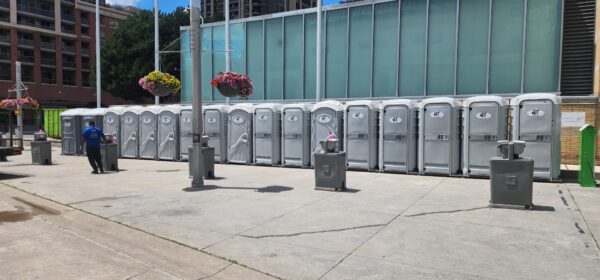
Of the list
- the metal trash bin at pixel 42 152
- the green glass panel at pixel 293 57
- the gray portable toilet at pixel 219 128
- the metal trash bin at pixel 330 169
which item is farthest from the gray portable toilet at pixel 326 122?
the metal trash bin at pixel 42 152

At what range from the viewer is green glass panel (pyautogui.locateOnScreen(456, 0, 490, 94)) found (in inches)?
672

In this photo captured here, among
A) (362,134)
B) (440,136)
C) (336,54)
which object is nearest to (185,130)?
(362,134)

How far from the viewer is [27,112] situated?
6072 cm

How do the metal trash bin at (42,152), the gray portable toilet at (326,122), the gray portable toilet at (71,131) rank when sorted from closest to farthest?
the gray portable toilet at (326,122) < the metal trash bin at (42,152) < the gray portable toilet at (71,131)

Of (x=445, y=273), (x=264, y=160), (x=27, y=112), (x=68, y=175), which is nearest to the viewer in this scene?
(x=445, y=273)

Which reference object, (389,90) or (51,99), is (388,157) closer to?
(389,90)

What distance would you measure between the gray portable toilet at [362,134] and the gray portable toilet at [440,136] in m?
1.41

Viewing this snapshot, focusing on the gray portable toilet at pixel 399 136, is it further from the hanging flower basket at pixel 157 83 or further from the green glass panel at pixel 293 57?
the green glass panel at pixel 293 57

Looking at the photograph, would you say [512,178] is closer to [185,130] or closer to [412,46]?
[412,46]

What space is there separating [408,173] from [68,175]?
9678mm

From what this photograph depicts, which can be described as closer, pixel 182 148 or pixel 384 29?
pixel 182 148

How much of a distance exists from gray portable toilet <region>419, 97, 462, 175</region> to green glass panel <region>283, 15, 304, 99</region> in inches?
389

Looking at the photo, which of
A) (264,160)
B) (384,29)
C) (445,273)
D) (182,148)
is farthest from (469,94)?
(445,273)

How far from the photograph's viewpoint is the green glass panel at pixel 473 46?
17078mm
